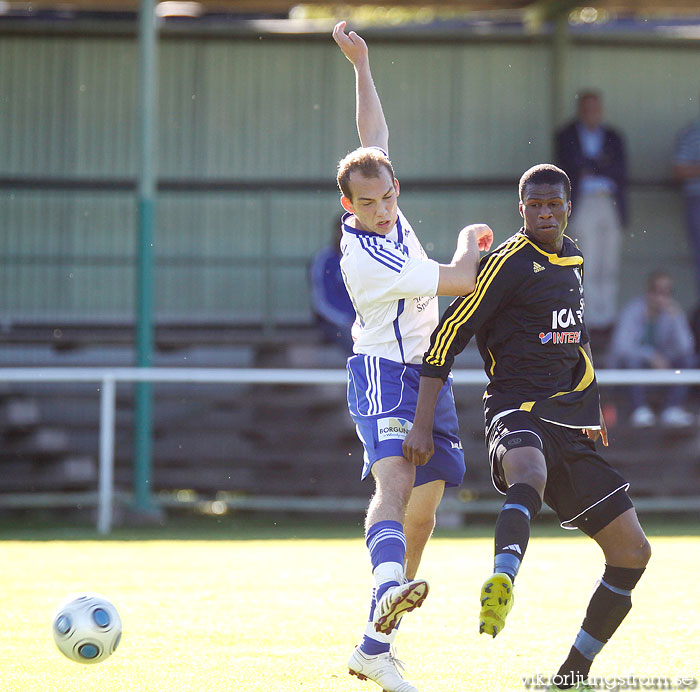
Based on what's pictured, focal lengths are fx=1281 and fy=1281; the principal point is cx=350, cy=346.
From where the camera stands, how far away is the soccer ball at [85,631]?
4758 mm

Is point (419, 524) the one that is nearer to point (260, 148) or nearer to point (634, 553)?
point (634, 553)

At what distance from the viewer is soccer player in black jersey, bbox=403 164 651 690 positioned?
477 centimetres

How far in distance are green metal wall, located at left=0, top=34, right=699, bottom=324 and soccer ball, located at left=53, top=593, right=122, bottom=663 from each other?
9759mm

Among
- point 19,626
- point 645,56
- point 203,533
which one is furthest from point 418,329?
point 645,56

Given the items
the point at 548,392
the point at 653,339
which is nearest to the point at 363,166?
the point at 548,392

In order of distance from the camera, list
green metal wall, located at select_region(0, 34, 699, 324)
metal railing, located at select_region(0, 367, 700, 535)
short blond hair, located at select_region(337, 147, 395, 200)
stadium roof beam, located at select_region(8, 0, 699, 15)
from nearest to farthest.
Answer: short blond hair, located at select_region(337, 147, 395, 200)
metal railing, located at select_region(0, 367, 700, 535)
stadium roof beam, located at select_region(8, 0, 699, 15)
green metal wall, located at select_region(0, 34, 699, 324)

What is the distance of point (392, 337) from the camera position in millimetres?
5152

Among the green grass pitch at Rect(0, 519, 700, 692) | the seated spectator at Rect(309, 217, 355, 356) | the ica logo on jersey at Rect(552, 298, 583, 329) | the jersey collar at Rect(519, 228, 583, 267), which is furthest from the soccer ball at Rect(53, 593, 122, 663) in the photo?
the seated spectator at Rect(309, 217, 355, 356)

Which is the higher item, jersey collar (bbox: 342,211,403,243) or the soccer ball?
jersey collar (bbox: 342,211,403,243)

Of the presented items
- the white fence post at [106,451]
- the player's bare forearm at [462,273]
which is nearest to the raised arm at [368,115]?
the player's bare forearm at [462,273]

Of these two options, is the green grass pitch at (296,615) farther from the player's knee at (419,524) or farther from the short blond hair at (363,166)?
the short blond hair at (363,166)

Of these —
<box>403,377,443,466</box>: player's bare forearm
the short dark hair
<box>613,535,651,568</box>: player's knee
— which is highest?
the short dark hair

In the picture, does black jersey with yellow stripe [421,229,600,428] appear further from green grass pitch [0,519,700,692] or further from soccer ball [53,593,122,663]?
soccer ball [53,593,122,663]

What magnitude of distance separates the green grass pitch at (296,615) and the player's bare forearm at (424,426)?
884 millimetres
